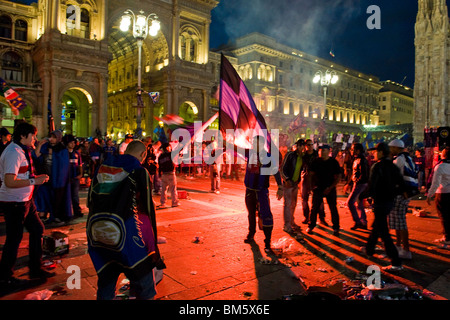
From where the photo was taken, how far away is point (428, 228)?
25.0ft

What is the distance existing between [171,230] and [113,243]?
4.22m

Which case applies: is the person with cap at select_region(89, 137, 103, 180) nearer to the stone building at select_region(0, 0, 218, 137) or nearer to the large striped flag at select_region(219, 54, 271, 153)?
the large striped flag at select_region(219, 54, 271, 153)

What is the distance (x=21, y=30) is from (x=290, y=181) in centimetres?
3967

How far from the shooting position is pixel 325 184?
22.4 feet

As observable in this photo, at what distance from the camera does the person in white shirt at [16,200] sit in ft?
13.0

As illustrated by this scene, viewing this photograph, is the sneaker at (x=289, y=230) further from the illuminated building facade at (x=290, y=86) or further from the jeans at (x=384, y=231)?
the illuminated building facade at (x=290, y=86)

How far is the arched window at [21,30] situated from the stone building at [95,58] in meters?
0.10

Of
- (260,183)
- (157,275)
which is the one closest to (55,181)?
(157,275)

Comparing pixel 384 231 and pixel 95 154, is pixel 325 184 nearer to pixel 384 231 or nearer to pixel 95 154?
pixel 384 231

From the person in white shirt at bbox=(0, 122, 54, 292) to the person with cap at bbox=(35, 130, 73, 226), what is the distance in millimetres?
2902

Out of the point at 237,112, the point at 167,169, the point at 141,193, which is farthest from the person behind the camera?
the point at 167,169

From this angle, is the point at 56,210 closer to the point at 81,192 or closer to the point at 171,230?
the point at 171,230

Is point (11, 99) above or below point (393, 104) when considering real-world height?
below

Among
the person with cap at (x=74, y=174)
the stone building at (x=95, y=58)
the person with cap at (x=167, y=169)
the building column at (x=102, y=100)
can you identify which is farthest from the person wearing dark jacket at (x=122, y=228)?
the building column at (x=102, y=100)
